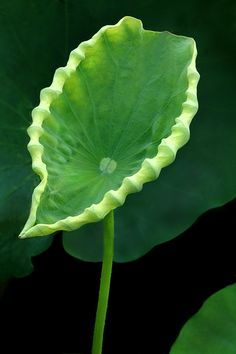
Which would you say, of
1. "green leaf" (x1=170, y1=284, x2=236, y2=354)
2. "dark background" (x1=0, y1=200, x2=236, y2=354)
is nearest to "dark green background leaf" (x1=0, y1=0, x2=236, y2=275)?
"green leaf" (x1=170, y1=284, x2=236, y2=354)

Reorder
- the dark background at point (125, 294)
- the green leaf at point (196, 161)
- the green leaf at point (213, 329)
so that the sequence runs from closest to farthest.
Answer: the green leaf at point (213, 329)
the green leaf at point (196, 161)
the dark background at point (125, 294)

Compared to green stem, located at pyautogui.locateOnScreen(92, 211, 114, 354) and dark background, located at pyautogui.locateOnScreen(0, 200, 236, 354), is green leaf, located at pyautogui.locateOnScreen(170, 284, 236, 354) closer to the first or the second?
green stem, located at pyautogui.locateOnScreen(92, 211, 114, 354)

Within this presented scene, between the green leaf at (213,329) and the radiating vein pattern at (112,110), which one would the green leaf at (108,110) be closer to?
the radiating vein pattern at (112,110)

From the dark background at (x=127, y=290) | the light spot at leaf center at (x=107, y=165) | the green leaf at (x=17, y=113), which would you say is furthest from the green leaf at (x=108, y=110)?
the dark background at (x=127, y=290)

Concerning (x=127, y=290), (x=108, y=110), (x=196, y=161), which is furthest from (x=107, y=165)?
(x=127, y=290)

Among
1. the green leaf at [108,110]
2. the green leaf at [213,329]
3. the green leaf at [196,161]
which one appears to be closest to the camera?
the green leaf at [108,110]

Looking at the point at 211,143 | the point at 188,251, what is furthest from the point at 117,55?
the point at 188,251

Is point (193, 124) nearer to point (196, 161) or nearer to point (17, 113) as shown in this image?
point (196, 161)
